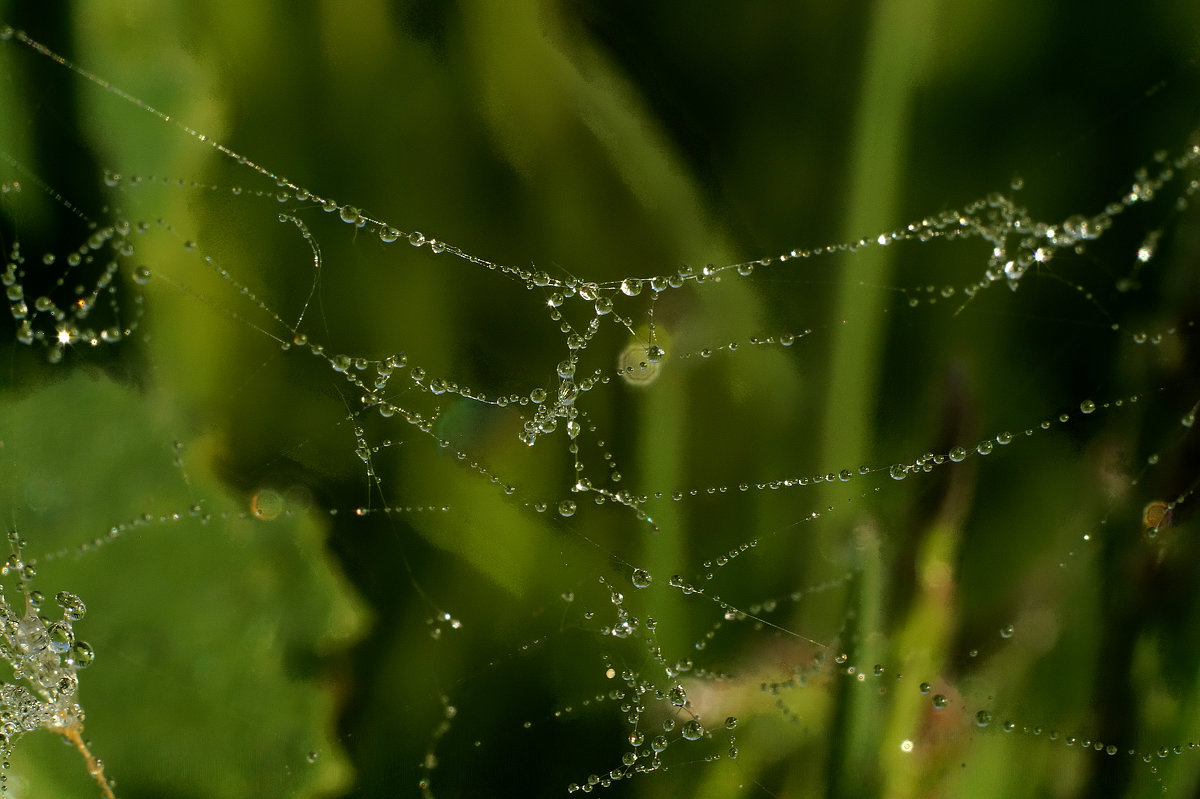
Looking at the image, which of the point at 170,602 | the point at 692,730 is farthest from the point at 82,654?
the point at 692,730

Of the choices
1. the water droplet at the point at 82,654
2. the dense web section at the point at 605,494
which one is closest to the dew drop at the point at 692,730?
the dense web section at the point at 605,494

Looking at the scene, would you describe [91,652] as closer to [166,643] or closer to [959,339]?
[166,643]

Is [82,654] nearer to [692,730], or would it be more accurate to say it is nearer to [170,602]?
[170,602]

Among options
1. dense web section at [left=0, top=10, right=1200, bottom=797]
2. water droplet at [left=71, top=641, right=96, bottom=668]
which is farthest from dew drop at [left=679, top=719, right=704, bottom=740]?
water droplet at [left=71, top=641, right=96, bottom=668]

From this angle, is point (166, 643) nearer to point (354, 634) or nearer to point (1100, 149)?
point (354, 634)

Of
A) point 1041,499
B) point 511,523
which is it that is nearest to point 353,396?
point 511,523

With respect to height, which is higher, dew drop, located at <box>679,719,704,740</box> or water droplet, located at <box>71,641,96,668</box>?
dew drop, located at <box>679,719,704,740</box>

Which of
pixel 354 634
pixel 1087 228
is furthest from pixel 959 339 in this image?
pixel 354 634

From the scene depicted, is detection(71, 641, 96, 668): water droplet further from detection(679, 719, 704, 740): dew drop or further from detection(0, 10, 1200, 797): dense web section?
detection(679, 719, 704, 740): dew drop
